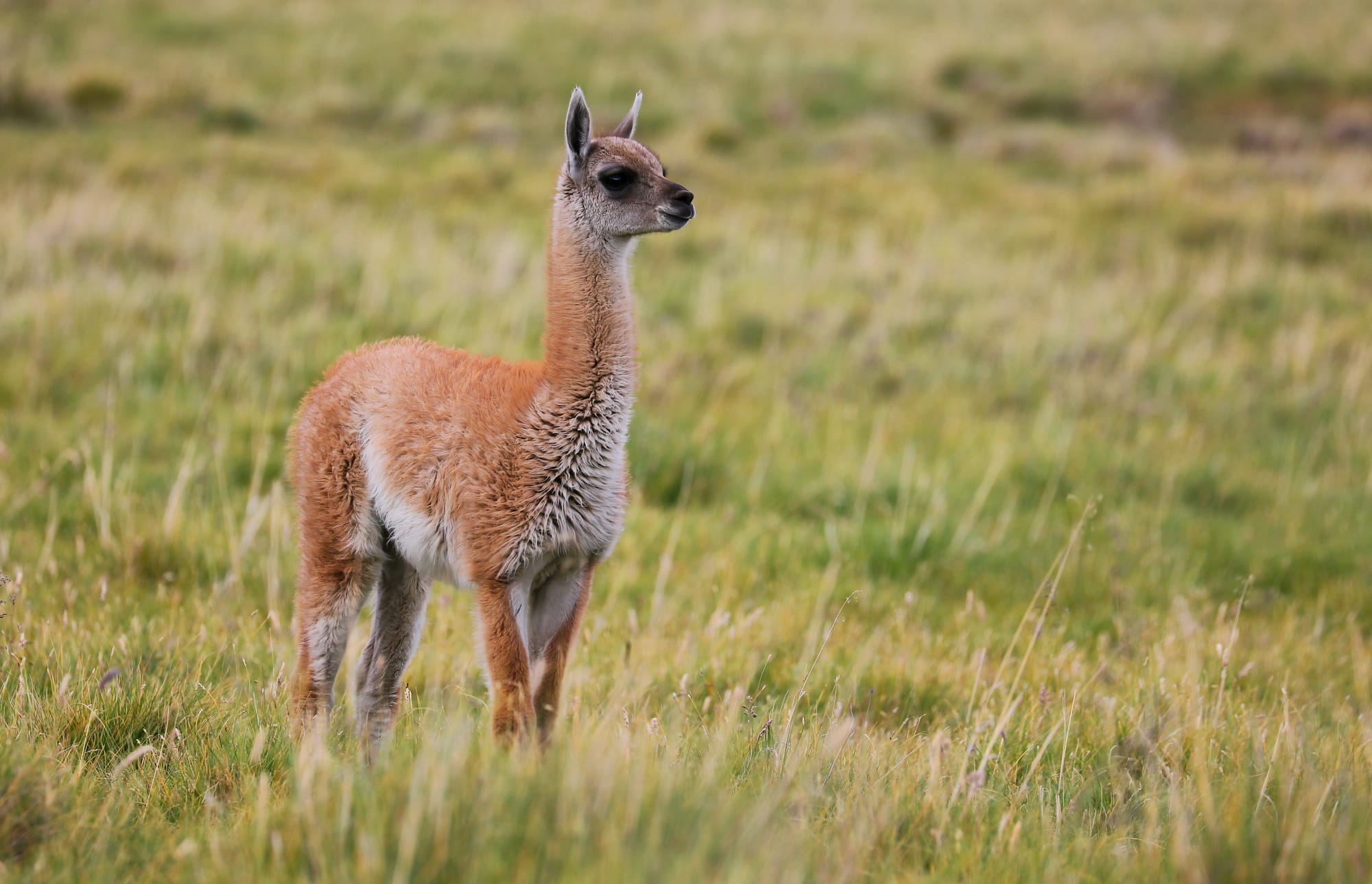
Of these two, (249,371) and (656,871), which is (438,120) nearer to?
(249,371)

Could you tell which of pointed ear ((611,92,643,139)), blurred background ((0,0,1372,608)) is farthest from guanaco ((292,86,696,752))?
blurred background ((0,0,1372,608))

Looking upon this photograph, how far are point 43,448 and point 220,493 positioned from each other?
3.16ft

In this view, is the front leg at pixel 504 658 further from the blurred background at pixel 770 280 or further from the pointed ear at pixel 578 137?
the blurred background at pixel 770 280

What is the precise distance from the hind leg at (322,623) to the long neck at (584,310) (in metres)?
0.86

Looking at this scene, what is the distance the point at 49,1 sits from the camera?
23516mm

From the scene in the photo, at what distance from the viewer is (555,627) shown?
11.3ft

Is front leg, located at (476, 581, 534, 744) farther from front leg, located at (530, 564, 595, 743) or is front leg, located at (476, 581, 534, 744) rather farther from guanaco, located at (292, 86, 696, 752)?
front leg, located at (530, 564, 595, 743)

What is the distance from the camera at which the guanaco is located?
10.4ft

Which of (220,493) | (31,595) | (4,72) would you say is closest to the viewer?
(31,595)

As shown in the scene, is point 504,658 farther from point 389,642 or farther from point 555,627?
point 389,642

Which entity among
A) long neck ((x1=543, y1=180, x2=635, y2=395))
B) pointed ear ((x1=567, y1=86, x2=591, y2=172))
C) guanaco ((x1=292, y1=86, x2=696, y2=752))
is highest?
pointed ear ((x1=567, y1=86, x2=591, y2=172))

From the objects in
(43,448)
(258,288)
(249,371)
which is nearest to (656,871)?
(43,448)

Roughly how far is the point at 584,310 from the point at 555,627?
0.92 metres

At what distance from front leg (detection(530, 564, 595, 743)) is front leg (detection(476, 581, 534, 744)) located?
13 centimetres
